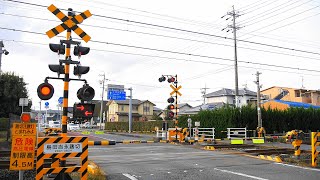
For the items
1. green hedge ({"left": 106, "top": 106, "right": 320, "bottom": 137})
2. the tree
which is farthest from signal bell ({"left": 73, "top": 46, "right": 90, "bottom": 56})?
the tree

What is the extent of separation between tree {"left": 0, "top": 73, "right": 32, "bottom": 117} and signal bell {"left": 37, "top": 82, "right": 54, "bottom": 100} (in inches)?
1104

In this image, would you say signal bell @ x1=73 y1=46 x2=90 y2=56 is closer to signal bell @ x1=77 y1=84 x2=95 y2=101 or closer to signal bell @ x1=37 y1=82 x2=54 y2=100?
signal bell @ x1=77 y1=84 x2=95 y2=101

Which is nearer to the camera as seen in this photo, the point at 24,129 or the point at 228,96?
the point at 24,129

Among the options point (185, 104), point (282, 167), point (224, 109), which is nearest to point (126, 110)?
point (185, 104)

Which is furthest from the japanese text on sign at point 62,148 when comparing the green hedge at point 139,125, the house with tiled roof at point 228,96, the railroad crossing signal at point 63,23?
the house with tiled roof at point 228,96

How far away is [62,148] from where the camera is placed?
635 centimetres

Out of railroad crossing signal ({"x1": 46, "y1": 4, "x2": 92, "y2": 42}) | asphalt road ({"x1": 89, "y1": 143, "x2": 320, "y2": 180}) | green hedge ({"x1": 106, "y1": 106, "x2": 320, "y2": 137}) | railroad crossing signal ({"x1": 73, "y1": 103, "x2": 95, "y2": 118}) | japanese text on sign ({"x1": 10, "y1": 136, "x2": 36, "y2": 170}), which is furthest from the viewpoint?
green hedge ({"x1": 106, "y1": 106, "x2": 320, "y2": 137})

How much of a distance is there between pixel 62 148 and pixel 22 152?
941mm

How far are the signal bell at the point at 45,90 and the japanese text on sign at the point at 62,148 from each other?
1.13 metres

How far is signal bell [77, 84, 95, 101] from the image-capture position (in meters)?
6.98

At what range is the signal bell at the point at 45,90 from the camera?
21.7ft

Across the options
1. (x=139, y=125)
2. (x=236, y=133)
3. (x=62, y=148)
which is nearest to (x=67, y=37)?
(x=62, y=148)

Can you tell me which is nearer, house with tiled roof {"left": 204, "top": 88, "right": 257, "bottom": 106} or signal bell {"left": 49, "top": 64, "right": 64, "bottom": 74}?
signal bell {"left": 49, "top": 64, "right": 64, "bottom": 74}

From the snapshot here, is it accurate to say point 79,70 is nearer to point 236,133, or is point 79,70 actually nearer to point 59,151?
point 59,151
